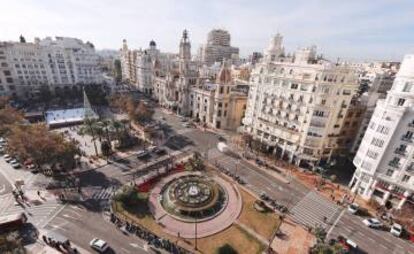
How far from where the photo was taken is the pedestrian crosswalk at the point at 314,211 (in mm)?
51594

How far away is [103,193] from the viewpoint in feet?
185

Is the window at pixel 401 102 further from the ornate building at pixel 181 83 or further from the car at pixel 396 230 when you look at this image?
the ornate building at pixel 181 83

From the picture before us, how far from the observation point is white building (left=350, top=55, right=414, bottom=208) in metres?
50.2

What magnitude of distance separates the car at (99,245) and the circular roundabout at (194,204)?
11632mm

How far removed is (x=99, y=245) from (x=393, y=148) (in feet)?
235

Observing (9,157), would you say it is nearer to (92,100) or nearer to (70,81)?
(92,100)

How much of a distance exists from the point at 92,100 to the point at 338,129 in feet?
410

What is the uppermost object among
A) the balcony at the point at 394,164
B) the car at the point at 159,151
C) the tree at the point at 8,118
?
the balcony at the point at 394,164

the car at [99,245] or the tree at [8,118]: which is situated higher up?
the tree at [8,118]

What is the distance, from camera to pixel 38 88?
119562 millimetres

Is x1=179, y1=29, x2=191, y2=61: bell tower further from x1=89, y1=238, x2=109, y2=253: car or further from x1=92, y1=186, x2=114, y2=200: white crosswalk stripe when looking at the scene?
x1=89, y1=238, x2=109, y2=253: car

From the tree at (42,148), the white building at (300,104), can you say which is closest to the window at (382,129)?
the white building at (300,104)

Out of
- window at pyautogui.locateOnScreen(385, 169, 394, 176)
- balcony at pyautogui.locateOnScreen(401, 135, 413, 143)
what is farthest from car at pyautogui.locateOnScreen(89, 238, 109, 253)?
balcony at pyautogui.locateOnScreen(401, 135, 413, 143)

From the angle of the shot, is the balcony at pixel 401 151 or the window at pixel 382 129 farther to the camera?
the window at pixel 382 129
